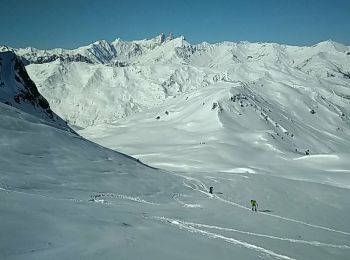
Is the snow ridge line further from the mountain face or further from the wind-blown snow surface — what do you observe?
the mountain face

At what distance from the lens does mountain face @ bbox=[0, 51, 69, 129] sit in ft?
187

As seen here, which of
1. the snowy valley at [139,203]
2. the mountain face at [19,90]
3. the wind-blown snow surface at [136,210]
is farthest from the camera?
the mountain face at [19,90]

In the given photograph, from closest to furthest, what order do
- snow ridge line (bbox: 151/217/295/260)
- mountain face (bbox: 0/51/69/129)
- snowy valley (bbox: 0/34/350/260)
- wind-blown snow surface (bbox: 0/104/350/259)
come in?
wind-blown snow surface (bbox: 0/104/350/259) < snowy valley (bbox: 0/34/350/260) < snow ridge line (bbox: 151/217/295/260) < mountain face (bbox: 0/51/69/129)

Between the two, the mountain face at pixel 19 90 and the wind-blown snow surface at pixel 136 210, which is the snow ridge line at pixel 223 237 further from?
the mountain face at pixel 19 90

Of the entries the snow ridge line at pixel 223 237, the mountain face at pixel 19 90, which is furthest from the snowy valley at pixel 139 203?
the mountain face at pixel 19 90

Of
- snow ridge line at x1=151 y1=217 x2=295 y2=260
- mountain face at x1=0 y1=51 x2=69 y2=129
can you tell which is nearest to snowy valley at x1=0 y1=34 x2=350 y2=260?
snow ridge line at x1=151 y1=217 x2=295 y2=260

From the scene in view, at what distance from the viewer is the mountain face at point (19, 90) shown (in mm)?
56969

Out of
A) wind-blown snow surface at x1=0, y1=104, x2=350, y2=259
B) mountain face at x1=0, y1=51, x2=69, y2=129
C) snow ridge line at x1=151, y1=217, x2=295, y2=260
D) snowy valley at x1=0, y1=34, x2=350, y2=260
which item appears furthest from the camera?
mountain face at x1=0, y1=51, x2=69, y2=129

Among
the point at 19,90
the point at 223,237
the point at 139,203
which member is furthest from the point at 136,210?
the point at 19,90

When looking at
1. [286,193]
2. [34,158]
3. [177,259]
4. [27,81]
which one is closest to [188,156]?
[27,81]

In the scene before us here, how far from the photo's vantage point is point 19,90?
2349 inches

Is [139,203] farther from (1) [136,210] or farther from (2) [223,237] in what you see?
(2) [223,237]

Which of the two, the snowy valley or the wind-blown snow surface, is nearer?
the wind-blown snow surface

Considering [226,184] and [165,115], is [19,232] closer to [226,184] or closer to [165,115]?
[226,184]
